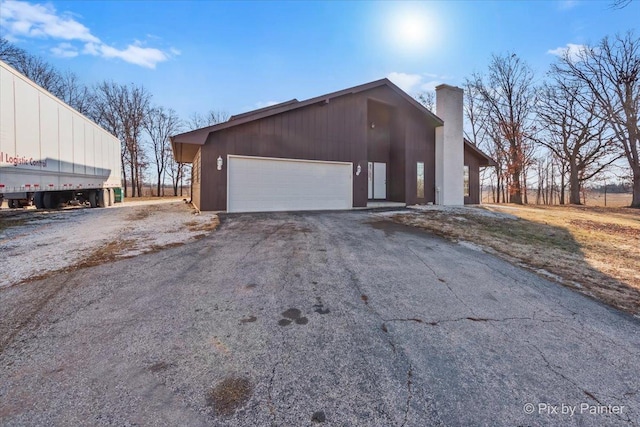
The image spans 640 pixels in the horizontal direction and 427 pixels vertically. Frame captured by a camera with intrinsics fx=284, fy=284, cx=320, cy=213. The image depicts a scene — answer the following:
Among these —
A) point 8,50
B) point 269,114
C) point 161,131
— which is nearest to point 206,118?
point 161,131

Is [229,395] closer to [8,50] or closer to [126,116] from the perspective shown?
[8,50]

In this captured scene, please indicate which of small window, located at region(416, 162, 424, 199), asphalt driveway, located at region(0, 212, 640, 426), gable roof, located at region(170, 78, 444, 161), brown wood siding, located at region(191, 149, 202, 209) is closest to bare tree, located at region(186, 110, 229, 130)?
brown wood siding, located at region(191, 149, 202, 209)

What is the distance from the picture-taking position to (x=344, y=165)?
40.2ft

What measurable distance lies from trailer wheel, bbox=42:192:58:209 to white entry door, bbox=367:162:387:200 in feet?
47.2

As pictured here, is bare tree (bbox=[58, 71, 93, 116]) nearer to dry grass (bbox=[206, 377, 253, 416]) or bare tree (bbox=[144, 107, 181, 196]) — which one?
bare tree (bbox=[144, 107, 181, 196])

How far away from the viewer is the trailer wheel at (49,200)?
1231cm

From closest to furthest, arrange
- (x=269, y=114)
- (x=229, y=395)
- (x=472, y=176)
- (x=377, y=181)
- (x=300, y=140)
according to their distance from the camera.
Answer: (x=229, y=395), (x=269, y=114), (x=300, y=140), (x=377, y=181), (x=472, y=176)

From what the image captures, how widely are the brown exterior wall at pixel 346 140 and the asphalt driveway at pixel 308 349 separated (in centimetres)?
624

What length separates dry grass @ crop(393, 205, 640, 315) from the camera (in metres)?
4.39

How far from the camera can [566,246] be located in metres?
6.70

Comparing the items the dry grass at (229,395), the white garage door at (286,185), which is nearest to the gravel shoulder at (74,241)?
the white garage door at (286,185)

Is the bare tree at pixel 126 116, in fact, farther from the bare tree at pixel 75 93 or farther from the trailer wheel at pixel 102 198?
the trailer wheel at pixel 102 198

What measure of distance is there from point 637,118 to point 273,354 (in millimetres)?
27265

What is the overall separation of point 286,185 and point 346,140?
3.42m
